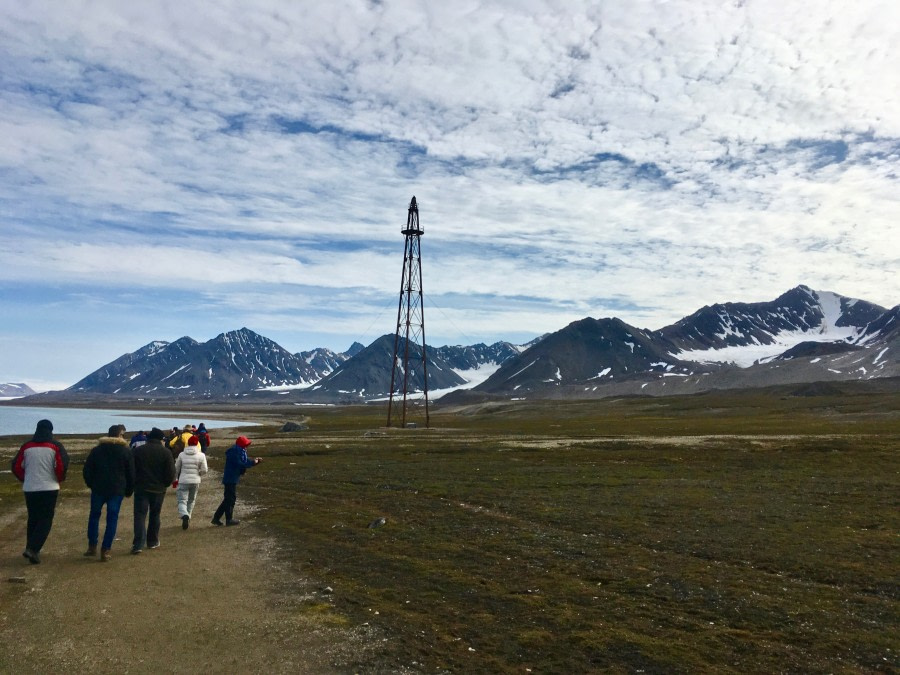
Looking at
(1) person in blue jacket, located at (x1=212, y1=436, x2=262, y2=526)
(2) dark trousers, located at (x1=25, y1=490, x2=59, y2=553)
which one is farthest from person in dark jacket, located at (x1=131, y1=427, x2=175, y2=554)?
(1) person in blue jacket, located at (x1=212, y1=436, x2=262, y2=526)

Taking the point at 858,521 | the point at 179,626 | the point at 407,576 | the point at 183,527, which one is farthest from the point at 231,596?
the point at 858,521

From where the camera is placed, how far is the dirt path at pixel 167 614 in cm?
1013

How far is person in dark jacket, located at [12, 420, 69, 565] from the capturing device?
52.0ft

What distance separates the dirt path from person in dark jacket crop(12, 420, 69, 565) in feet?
2.40

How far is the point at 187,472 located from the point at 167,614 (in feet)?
30.1

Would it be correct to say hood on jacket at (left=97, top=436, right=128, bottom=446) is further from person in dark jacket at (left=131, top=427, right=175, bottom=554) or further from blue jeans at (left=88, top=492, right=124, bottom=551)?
blue jeans at (left=88, top=492, right=124, bottom=551)

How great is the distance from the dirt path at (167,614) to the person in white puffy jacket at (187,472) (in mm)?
2376

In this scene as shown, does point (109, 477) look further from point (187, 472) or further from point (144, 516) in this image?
point (187, 472)

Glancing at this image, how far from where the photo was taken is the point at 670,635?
36.9 feet

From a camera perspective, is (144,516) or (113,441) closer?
(113,441)

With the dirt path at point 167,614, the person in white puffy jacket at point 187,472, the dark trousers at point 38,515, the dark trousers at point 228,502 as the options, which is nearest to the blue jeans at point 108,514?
the dirt path at point 167,614

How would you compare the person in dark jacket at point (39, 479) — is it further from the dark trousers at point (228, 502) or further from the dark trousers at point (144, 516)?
the dark trousers at point (228, 502)

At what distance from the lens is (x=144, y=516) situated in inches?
701

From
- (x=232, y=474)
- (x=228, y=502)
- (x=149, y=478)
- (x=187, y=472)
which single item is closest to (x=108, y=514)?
(x=149, y=478)
